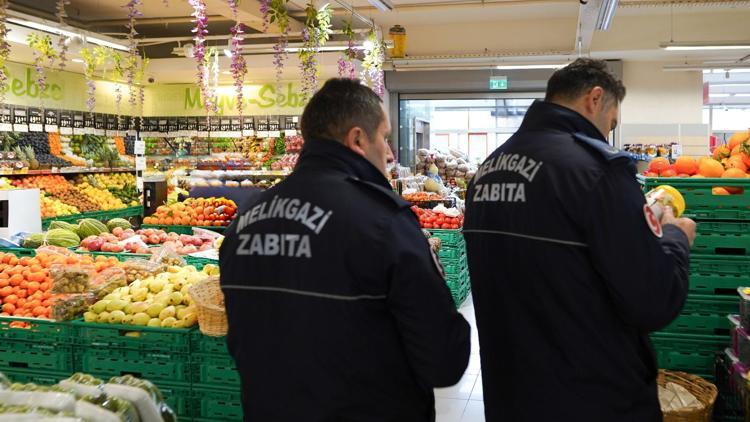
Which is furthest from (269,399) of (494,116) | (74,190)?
(494,116)

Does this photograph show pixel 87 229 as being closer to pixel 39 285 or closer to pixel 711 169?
pixel 39 285

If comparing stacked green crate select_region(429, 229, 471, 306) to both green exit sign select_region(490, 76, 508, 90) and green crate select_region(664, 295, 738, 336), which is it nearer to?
green crate select_region(664, 295, 738, 336)

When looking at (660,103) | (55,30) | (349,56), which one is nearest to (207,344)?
(349,56)

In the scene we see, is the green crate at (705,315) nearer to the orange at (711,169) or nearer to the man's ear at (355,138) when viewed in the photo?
the orange at (711,169)

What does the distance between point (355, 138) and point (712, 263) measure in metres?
2.74

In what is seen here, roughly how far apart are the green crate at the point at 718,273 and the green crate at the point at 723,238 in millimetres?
42

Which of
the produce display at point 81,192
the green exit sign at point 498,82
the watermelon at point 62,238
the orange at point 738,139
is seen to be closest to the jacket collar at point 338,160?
the orange at point 738,139

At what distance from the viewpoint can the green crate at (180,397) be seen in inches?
147

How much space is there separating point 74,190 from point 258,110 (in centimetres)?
435

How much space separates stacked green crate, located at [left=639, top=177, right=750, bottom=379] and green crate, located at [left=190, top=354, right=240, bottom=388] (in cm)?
242

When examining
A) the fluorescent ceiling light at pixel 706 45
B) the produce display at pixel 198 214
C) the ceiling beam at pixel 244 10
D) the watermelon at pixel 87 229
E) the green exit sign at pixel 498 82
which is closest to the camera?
the watermelon at pixel 87 229

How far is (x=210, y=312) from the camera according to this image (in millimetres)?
3557

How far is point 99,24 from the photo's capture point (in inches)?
510

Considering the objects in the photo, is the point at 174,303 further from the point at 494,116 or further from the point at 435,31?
the point at 494,116
